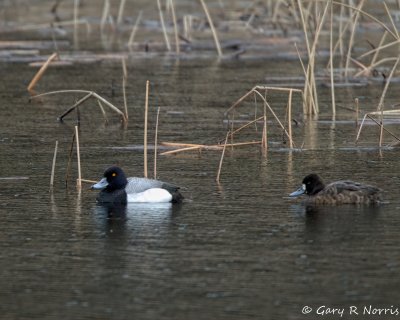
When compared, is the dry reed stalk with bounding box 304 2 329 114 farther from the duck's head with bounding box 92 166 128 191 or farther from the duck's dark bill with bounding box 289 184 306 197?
the duck's head with bounding box 92 166 128 191

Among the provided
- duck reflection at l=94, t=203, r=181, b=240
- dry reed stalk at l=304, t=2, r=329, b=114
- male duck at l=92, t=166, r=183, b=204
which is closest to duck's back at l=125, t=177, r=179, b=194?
male duck at l=92, t=166, r=183, b=204

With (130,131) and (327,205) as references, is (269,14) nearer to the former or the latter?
(130,131)

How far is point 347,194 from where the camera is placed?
1070cm

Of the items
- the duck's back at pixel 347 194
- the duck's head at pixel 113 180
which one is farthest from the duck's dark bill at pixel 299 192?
the duck's head at pixel 113 180

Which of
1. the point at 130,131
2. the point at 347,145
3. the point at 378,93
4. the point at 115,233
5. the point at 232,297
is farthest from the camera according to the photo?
the point at 378,93

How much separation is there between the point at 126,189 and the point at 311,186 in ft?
5.67

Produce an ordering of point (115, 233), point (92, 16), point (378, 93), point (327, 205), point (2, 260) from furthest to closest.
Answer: point (92, 16) → point (378, 93) → point (327, 205) → point (115, 233) → point (2, 260)

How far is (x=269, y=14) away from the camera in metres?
28.7

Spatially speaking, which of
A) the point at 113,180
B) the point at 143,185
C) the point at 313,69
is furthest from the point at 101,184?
the point at 313,69

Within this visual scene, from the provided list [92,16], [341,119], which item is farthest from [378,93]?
[92,16]

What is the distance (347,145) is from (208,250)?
5357 mm

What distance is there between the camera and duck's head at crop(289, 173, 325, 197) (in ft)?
35.6

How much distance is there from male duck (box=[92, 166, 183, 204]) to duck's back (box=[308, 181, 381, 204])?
4.34ft

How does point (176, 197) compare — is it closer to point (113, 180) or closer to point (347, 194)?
point (113, 180)
